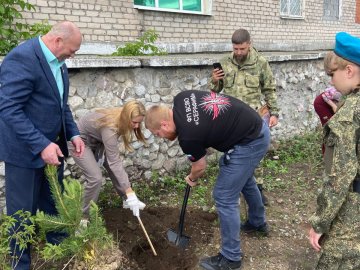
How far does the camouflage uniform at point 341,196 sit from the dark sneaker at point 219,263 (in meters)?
1.12

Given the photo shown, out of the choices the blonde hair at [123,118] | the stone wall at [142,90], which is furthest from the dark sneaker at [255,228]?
the stone wall at [142,90]

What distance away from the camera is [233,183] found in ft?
9.74

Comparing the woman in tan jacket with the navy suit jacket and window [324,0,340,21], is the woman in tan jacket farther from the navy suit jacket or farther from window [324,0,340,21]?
window [324,0,340,21]

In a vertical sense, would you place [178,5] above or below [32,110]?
above

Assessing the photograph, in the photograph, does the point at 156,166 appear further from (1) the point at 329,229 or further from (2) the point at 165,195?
(1) the point at 329,229

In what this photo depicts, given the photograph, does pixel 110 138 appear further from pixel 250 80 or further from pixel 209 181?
pixel 209 181

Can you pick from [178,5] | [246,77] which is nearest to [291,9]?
[178,5]

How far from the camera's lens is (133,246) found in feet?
11.3

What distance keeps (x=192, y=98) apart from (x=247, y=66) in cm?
172

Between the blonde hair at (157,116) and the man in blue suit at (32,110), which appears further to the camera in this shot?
the blonde hair at (157,116)

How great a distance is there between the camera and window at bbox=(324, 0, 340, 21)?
37.4ft

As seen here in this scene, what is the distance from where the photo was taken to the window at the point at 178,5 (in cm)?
670

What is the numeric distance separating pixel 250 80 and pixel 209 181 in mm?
1472

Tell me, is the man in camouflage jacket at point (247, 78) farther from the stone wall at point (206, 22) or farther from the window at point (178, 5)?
the window at point (178, 5)
